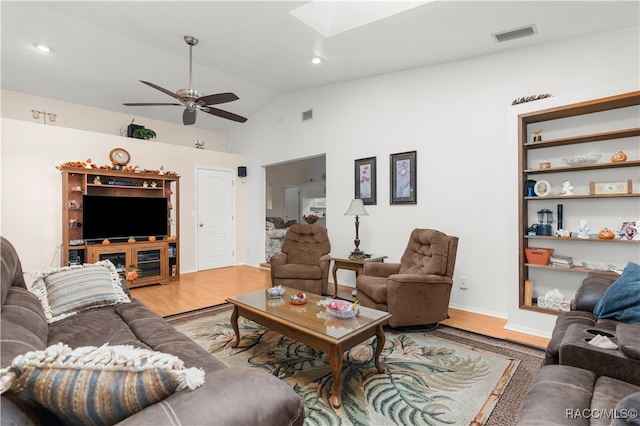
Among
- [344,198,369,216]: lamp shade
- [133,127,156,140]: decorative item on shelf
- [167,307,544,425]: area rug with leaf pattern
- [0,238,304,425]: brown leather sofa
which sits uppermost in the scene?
[133,127,156,140]: decorative item on shelf

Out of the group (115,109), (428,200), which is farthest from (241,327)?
(115,109)

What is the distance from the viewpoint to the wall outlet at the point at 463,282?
12.5ft

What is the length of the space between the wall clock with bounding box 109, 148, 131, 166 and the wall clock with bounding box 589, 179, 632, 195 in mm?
6313

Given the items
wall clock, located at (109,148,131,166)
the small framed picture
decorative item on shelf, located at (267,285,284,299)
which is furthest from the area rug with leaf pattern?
wall clock, located at (109,148,131,166)

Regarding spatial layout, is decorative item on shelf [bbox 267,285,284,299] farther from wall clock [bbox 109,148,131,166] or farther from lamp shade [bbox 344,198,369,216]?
wall clock [bbox 109,148,131,166]

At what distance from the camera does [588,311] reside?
226cm

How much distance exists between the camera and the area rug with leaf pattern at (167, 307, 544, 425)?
6.13 ft

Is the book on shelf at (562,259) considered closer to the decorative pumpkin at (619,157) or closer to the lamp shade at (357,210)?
the decorative pumpkin at (619,157)

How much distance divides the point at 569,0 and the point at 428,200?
7.51ft

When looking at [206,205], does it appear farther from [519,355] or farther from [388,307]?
[519,355]

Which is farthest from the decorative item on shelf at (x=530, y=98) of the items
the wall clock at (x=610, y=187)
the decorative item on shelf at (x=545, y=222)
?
the decorative item on shelf at (x=545, y=222)

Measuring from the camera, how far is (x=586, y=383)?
1.39 meters

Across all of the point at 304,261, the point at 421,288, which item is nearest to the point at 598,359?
the point at 421,288

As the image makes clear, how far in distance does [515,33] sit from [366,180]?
240 cm
